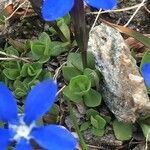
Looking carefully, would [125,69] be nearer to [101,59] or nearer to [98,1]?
[101,59]

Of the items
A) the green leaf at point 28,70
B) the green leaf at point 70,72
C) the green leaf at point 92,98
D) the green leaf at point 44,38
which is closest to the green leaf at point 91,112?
the green leaf at point 92,98

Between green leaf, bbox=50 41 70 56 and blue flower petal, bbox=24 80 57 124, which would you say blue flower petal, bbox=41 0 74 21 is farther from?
green leaf, bbox=50 41 70 56

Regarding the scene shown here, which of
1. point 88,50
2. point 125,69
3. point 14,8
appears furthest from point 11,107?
point 14,8

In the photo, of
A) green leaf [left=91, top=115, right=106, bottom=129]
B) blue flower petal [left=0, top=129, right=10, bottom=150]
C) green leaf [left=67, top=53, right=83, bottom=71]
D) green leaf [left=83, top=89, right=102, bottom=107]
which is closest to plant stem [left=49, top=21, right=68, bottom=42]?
green leaf [left=67, top=53, right=83, bottom=71]

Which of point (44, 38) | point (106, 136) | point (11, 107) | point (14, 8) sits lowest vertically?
point (106, 136)

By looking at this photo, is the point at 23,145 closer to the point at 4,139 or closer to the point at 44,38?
the point at 4,139

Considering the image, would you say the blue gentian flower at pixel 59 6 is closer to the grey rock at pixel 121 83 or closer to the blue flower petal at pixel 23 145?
the blue flower petal at pixel 23 145

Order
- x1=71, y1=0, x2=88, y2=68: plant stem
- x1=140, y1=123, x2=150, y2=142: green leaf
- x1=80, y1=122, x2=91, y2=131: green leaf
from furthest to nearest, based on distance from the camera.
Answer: x1=80, y1=122, x2=91, y2=131: green leaf
x1=140, y1=123, x2=150, y2=142: green leaf
x1=71, y1=0, x2=88, y2=68: plant stem
